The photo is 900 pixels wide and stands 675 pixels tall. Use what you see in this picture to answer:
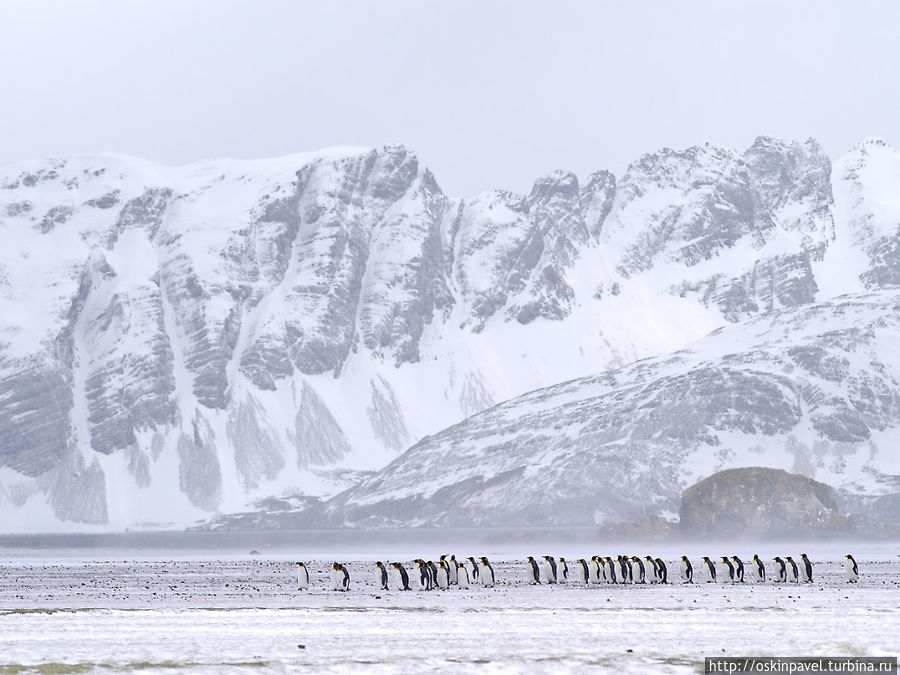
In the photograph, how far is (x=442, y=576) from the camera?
10188cm

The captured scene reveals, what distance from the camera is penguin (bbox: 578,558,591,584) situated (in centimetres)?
10669

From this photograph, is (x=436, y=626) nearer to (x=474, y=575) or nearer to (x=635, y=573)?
(x=474, y=575)

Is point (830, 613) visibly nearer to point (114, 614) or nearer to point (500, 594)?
point (500, 594)

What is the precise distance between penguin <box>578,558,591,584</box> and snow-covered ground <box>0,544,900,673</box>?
3.37m

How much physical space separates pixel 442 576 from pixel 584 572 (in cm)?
1198

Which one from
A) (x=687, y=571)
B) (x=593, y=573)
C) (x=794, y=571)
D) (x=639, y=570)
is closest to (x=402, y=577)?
(x=593, y=573)

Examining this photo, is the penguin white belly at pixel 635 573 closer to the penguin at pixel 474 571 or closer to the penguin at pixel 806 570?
the penguin at pixel 474 571

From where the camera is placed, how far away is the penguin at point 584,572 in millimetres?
106688

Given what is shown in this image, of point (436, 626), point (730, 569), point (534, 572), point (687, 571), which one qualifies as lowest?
point (687, 571)

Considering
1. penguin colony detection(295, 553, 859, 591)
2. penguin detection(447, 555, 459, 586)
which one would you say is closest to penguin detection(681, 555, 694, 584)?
penguin colony detection(295, 553, 859, 591)

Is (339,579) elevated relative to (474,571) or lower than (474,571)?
elevated

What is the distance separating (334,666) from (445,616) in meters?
24.2

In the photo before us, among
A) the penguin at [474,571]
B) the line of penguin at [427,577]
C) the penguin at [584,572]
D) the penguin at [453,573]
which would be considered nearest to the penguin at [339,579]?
the line of penguin at [427,577]

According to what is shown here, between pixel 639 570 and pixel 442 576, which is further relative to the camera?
pixel 639 570
